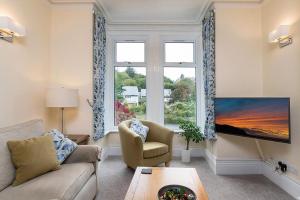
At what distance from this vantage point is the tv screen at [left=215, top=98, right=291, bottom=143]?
251 centimetres

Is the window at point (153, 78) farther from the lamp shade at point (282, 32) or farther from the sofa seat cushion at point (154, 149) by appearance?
the lamp shade at point (282, 32)

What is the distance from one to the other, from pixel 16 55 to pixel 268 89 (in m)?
3.49

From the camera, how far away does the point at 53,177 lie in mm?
1850

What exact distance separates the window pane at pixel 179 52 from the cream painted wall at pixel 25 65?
2.31 meters

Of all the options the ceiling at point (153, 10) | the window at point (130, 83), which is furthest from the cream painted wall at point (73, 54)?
the window at point (130, 83)

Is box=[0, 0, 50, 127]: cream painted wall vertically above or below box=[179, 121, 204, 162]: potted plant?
above

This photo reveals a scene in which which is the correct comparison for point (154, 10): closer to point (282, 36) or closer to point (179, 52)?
point (179, 52)

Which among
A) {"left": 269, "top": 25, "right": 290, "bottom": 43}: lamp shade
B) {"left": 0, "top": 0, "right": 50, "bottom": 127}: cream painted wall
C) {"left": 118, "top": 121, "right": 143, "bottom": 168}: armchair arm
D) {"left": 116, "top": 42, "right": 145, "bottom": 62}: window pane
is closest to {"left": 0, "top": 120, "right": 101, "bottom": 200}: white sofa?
{"left": 0, "top": 0, "right": 50, "bottom": 127}: cream painted wall

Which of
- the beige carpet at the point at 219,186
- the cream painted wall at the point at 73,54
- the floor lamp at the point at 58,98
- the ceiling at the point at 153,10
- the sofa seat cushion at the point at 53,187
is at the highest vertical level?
the ceiling at the point at 153,10

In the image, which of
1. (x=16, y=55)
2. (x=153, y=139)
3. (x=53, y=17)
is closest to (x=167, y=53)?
(x=153, y=139)

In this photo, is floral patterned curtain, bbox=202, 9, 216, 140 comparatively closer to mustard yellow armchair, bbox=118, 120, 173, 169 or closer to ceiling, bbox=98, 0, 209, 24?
ceiling, bbox=98, 0, 209, 24

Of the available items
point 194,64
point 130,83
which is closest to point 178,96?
point 194,64

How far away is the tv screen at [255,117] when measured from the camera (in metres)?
2.51

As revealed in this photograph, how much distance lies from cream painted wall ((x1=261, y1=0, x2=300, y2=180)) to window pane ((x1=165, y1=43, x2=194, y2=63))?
4.89 feet
